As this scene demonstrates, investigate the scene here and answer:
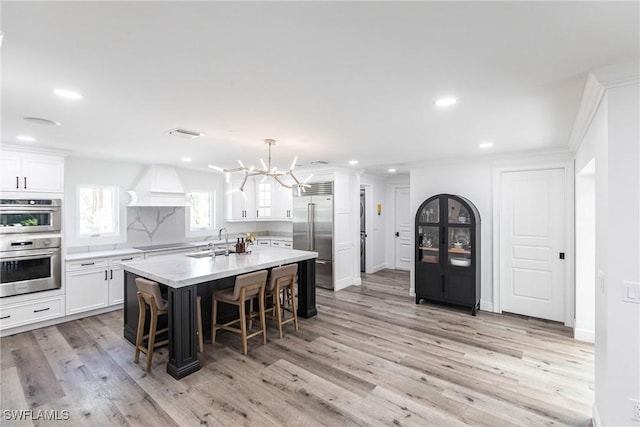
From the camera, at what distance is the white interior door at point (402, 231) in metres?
7.50

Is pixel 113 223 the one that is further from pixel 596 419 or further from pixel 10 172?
pixel 596 419

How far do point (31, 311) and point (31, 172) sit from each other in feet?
5.93

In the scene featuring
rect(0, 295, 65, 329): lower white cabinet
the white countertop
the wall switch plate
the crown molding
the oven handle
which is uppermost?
the crown molding

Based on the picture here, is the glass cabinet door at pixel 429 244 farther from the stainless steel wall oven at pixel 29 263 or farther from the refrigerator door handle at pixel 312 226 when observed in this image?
the stainless steel wall oven at pixel 29 263

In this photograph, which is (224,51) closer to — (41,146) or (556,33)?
(556,33)

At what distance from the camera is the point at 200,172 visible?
6.32m

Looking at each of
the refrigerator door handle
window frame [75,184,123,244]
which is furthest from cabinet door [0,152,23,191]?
the refrigerator door handle

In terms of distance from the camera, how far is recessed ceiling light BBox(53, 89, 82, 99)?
211 centimetres

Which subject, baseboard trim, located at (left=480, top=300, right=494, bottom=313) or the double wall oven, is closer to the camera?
the double wall oven

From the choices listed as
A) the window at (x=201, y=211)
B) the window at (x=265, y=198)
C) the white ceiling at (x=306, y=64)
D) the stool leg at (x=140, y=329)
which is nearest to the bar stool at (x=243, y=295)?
the stool leg at (x=140, y=329)

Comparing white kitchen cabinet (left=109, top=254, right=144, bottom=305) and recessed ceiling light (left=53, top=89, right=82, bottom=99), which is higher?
recessed ceiling light (left=53, top=89, right=82, bottom=99)

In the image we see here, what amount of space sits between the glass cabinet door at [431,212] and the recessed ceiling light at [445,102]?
2660 mm

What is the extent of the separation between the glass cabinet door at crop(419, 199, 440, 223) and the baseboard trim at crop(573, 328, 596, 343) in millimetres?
2153

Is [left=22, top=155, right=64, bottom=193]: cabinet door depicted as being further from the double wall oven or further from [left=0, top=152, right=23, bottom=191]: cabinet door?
the double wall oven
